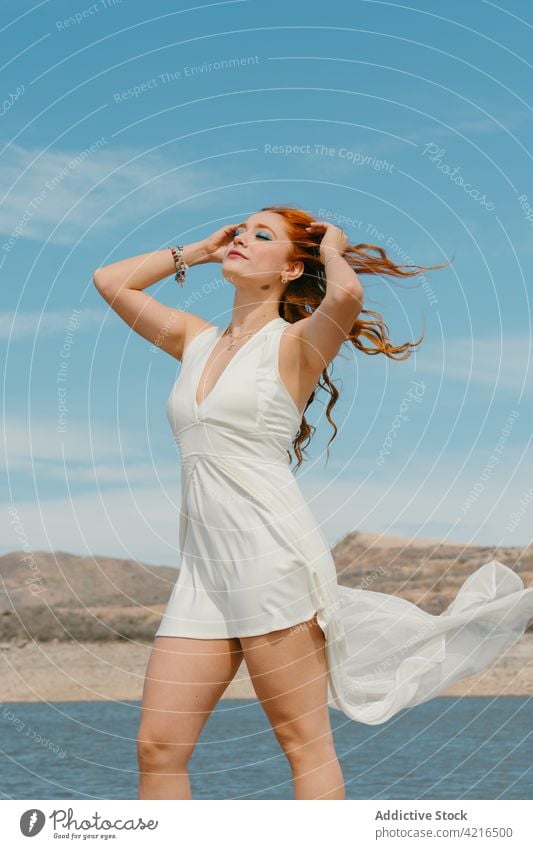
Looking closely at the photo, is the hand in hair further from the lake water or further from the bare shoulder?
the lake water

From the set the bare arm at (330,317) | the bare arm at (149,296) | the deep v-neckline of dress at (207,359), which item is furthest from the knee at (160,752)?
the bare arm at (149,296)

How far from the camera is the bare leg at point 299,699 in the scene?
5781 millimetres

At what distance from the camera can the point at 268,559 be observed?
5809 millimetres

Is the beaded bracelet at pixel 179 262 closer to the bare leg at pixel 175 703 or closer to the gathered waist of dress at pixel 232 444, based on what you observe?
the gathered waist of dress at pixel 232 444

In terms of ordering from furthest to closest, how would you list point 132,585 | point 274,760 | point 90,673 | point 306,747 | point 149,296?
point 132,585 → point 90,673 → point 274,760 → point 149,296 → point 306,747

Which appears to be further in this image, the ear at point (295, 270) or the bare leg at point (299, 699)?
the ear at point (295, 270)

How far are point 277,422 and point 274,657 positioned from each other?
1.10 meters

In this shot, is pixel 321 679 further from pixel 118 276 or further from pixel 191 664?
pixel 118 276

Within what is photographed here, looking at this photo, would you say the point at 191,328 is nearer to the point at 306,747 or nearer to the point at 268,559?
the point at 268,559

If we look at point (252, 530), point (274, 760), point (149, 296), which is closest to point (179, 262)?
point (149, 296)

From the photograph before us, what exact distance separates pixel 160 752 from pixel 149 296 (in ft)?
7.96

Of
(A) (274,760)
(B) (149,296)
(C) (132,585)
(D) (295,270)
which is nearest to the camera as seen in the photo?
(D) (295,270)

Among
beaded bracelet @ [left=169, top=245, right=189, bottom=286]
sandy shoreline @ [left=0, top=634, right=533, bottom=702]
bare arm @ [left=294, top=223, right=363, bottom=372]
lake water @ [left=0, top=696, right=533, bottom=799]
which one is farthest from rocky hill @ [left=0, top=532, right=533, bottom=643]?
bare arm @ [left=294, top=223, right=363, bottom=372]

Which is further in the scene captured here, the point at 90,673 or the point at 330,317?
the point at 90,673
